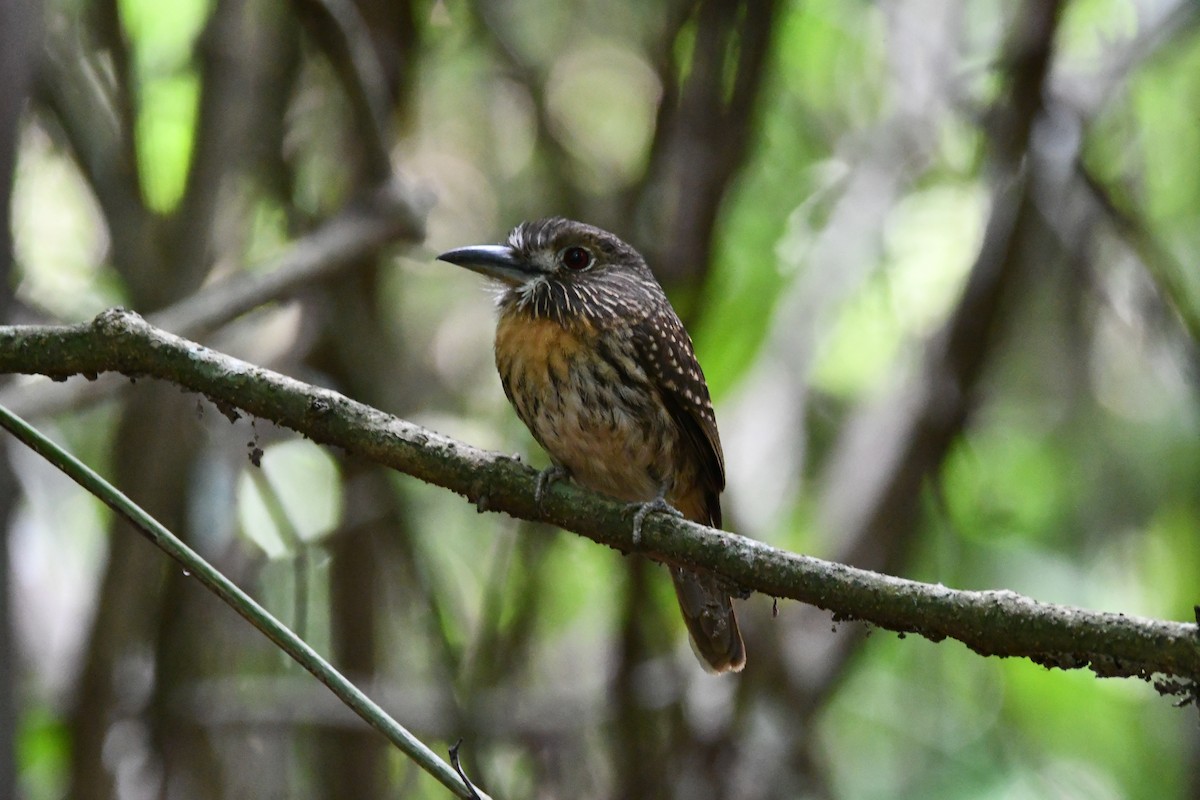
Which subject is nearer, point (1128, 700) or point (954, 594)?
point (954, 594)

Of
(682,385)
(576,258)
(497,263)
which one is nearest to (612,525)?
Answer: (682,385)

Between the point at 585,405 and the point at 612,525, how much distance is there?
0.59 metres

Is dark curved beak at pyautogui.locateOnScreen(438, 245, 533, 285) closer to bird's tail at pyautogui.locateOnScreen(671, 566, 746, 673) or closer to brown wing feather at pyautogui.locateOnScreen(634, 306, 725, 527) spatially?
brown wing feather at pyautogui.locateOnScreen(634, 306, 725, 527)

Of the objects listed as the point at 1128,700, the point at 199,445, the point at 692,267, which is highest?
the point at 692,267

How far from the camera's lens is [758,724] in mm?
3230

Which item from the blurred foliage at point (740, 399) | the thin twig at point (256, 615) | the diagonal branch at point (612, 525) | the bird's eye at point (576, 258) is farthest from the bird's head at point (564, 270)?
the thin twig at point (256, 615)

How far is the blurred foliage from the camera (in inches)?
126

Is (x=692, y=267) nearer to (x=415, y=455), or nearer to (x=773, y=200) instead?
(x=773, y=200)

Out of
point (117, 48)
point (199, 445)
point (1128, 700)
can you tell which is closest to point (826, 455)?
point (1128, 700)

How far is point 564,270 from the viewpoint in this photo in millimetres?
2619

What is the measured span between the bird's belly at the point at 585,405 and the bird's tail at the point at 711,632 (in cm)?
23

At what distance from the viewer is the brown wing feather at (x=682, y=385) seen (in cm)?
241

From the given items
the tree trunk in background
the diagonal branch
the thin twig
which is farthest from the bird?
the thin twig

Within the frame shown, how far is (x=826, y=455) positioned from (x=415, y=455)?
2.67 meters
